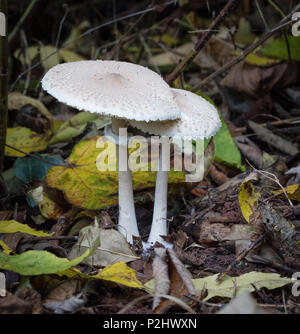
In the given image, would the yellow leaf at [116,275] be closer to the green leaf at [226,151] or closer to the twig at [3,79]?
the twig at [3,79]

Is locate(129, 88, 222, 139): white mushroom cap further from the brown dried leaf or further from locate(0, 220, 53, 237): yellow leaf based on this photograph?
locate(0, 220, 53, 237): yellow leaf

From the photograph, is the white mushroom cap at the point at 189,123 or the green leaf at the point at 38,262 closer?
the green leaf at the point at 38,262

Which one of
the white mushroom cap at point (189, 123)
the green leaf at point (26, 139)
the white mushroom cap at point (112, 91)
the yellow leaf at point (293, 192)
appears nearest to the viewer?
the white mushroom cap at point (112, 91)

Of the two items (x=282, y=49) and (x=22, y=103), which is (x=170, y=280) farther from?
(x=282, y=49)

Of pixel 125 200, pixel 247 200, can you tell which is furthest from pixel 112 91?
pixel 247 200

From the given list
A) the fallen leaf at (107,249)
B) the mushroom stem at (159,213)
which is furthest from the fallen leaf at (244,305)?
the mushroom stem at (159,213)

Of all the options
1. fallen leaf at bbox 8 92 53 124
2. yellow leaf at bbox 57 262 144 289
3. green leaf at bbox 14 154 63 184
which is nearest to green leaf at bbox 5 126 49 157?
fallen leaf at bbox 8 92 53 124
